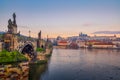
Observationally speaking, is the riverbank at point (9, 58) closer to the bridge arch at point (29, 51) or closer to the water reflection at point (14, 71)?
the water reflection at point (14, 71)

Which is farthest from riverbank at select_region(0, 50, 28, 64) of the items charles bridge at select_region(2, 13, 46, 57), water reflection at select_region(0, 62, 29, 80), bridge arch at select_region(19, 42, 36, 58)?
bridge arch at select_region(19, 42, 36, 58)

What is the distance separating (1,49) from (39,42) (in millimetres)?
Result: 35697

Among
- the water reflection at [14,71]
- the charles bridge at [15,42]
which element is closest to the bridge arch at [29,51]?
the charles bridge at [15,42]

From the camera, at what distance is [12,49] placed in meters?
49.3

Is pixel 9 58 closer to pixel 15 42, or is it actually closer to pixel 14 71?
pixel 14 71

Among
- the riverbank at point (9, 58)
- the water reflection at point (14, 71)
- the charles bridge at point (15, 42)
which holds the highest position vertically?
the charles bridge at point (15, 42)

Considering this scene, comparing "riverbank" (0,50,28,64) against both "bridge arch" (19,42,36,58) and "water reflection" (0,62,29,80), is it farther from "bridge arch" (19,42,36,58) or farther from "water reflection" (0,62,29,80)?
"bridge arch" (19,42,36,58)

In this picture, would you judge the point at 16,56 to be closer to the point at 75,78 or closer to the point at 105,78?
the point at 75,78

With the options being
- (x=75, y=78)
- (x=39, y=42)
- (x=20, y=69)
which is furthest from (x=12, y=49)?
(x=39, y=42)

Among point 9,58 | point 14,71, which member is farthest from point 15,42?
point 14,71

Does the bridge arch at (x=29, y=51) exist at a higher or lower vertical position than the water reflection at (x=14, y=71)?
higher

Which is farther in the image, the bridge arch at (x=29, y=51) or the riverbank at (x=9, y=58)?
the bridge arch at (x=29, y=51)

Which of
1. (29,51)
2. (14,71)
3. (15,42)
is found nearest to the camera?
(14,71)

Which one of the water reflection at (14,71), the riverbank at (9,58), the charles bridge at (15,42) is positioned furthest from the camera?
the charles bridge at (15,42)
